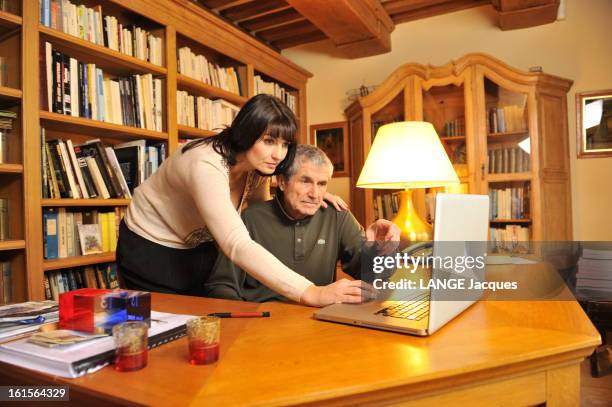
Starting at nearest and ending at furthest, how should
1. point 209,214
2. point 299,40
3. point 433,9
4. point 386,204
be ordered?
point 209,214, point 386,204, point 433,9, point 299,40

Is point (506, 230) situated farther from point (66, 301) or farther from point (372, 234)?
point (66, 301)

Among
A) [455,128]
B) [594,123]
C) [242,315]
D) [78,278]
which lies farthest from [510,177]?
[78,278]

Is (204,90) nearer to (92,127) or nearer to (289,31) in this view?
(92,127)

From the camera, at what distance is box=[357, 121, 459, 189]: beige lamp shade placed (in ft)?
6.04

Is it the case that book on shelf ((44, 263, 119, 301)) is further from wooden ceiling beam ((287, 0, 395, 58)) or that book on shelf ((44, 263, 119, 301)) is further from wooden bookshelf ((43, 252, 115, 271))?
wooden ceiling beam ((287, 0, 395, 58))

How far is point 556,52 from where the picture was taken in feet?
10.3

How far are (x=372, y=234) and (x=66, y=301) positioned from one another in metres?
1.05

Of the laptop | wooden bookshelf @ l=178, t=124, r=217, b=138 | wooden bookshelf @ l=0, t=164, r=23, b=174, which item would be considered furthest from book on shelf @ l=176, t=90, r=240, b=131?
the laptop

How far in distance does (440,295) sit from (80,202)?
1.79 metres

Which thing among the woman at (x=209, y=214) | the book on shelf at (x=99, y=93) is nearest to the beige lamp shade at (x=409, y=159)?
the woman at (x=209, y=214)

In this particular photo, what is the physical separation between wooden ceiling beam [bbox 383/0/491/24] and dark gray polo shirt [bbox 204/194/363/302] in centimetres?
239

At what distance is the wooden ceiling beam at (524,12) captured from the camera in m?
2.85

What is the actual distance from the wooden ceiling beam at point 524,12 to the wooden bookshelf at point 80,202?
2807 millimetres

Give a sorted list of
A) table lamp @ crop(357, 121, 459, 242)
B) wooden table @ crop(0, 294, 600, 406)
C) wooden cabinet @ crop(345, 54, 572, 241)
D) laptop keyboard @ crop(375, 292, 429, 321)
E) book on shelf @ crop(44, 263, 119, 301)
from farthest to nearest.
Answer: wooden cabinet @ crop(345, 54, 572, 241)
book on shelf @ crop(44, 263, 119, 301)
table lamp @ crop(357, 121, 459, 242)
laptop keyboard @ crop(375, 292, 429, 321)
wooden table @ crop(0, 294, 600, 406)
